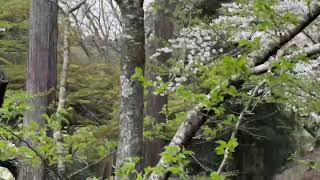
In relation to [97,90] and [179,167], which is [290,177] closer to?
[97,90]

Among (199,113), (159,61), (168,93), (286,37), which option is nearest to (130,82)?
(199,113)

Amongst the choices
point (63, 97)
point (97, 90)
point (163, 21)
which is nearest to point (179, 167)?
point (63, 97)

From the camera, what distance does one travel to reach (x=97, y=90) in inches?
423

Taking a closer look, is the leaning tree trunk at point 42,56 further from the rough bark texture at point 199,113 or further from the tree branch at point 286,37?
the tree branch at point 286,37

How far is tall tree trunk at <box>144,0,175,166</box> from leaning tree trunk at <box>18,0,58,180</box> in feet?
7.60

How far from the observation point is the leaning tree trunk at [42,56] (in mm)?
7207

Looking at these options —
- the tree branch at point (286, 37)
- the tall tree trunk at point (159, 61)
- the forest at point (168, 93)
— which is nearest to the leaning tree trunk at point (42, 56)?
the forest at point (168, 93)

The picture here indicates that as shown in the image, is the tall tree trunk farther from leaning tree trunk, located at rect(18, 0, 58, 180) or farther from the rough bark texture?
the rough bark texture

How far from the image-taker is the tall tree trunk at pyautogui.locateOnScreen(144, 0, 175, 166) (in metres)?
9.03

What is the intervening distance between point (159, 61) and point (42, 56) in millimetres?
3358

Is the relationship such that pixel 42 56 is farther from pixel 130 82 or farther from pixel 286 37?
pixel 286 37

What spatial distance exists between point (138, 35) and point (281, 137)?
26.6ft

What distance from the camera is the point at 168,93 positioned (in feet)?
15.5

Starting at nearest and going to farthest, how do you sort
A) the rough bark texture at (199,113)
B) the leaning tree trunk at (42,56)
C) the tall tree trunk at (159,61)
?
the rough bark texture at (199,113) < the leaning tree trunk at (42,56) < the tall tree trunk at (159,61)
